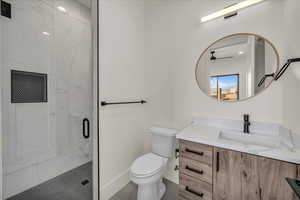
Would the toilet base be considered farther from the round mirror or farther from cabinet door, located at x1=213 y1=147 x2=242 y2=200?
the round mirror

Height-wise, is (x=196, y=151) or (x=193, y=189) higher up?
(x=196, y=151)

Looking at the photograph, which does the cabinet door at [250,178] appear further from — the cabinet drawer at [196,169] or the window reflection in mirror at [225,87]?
the window reflection in mirror at [225,87]

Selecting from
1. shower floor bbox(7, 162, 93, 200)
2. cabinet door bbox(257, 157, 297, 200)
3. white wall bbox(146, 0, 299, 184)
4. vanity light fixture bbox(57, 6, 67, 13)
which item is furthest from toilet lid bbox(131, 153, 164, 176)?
vanity light fixture bbox(57, 6, 67, 13)

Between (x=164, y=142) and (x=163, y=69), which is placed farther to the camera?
(x=163, y=69)

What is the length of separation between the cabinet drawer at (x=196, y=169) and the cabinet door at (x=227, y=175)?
0.16 feet

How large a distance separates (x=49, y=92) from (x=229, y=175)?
231 cm

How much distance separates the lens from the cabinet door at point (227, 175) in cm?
103

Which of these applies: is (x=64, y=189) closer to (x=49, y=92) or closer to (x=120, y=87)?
(x=49, y=92)

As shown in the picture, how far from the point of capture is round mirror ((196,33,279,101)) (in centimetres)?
136

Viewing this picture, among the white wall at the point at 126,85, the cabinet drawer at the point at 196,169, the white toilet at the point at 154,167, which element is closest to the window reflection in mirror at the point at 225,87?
the white wall at the point at 126,85

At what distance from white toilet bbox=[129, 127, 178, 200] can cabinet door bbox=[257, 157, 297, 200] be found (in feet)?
2.89

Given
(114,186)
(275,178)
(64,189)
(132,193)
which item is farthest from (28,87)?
(275,178)

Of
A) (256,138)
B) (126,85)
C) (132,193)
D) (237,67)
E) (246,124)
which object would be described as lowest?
(132,193)

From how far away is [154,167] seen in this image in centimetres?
146
